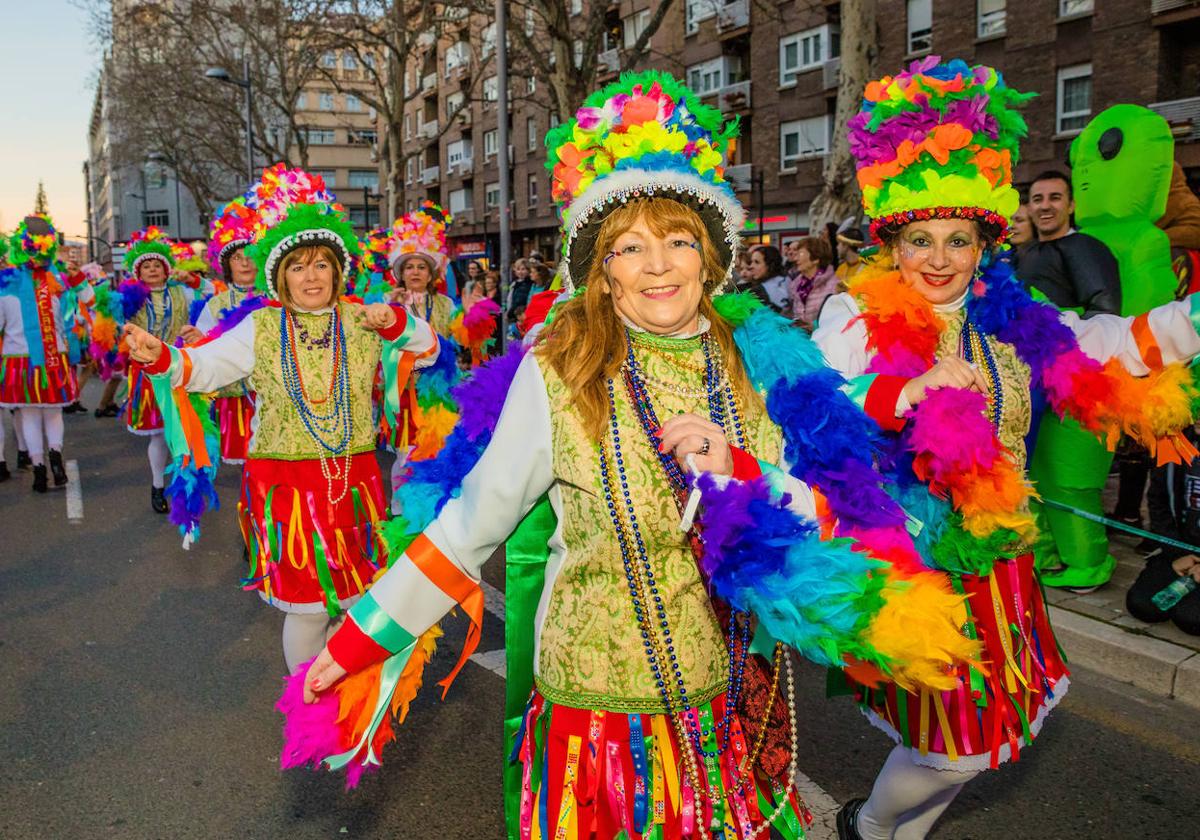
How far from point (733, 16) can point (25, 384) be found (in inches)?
1000

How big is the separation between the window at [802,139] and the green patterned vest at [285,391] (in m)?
25.3

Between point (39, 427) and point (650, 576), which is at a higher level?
point (650, 576)

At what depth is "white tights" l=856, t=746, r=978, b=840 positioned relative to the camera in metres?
2.73

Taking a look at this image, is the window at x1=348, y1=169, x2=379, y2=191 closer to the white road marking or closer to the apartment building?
the apartment building

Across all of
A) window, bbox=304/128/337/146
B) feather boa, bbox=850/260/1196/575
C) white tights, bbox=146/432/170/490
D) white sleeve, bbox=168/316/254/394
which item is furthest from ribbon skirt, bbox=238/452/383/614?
window, bbox=304/128/337/146

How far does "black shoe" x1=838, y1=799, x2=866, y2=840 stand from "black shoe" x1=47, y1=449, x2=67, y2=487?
8.48 metres

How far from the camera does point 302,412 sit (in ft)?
13.4

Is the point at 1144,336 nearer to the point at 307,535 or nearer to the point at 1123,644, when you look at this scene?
the point at 1123,644

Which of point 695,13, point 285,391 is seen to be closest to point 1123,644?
point 285,391

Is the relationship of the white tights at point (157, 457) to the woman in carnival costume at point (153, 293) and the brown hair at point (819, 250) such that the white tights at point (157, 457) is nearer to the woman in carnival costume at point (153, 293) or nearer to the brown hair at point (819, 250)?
the woman in carnival costume at point (153, 293)

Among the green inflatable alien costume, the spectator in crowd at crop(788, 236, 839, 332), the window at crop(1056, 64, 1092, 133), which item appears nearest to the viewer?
the green inflatable alien costume

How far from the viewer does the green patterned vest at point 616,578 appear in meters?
2.05

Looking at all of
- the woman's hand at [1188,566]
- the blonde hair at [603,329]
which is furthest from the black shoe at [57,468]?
the woman's hand at [1188,566]

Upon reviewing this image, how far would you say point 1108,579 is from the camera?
542 cm
